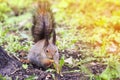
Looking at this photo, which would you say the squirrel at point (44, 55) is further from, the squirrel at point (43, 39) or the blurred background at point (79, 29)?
the blurred background at point (79, 29)

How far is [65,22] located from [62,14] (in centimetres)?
63

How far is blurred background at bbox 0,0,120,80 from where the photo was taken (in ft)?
21.8

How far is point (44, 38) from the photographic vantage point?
A: 18.7 ft

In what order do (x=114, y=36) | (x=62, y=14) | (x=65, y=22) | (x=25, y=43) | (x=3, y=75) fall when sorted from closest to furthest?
(x=3, y=75) → (x=25, y=43) → (x=114, y=36) → (x=65, y=22) → (x=62, y=14)

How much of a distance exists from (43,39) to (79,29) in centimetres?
302

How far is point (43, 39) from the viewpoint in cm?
570

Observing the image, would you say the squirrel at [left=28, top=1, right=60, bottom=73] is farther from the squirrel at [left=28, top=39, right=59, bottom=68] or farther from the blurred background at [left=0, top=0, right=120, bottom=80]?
the blurred background at [left=0, top=0, right=120, bottom=80]

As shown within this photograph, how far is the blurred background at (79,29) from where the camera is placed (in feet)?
21.8

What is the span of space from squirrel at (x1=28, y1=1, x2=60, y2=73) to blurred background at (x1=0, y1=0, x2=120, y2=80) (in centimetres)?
17

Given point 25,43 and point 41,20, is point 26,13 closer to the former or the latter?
point 25,43

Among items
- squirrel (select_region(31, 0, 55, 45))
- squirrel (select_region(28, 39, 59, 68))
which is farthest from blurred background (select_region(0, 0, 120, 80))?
squirrel (select_region(28, 39, 59, 68))

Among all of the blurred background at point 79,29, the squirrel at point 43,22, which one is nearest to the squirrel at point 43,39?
the squirrel at point 43,22

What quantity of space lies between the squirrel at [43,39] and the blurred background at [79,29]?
0.54 ft

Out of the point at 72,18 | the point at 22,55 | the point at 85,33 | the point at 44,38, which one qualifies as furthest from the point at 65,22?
the point at 44,38
